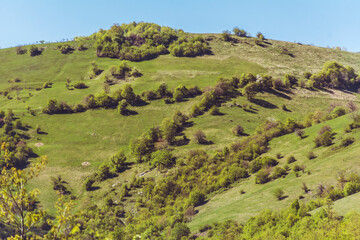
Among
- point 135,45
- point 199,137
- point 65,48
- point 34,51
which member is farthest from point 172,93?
point 34,51

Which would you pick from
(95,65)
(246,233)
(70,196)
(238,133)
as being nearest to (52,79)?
(95,65)

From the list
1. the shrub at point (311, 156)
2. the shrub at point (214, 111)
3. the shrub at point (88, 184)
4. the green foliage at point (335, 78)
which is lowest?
the shrub at point (88, 184)

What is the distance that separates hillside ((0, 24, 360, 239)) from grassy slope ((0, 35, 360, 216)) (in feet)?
1.57

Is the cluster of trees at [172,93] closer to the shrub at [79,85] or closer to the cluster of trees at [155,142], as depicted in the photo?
the cluster of trees at [155,142]

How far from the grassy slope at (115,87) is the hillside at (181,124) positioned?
48 cm

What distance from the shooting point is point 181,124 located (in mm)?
87250

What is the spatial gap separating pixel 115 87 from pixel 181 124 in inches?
2042

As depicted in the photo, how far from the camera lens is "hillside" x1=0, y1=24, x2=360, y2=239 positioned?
1812 inches

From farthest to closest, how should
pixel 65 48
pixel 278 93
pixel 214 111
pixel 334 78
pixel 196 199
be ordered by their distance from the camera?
pixel 65 48 → pixel 334 78 → pixel 278 93 → pixel 214 111 → pixel 196 199

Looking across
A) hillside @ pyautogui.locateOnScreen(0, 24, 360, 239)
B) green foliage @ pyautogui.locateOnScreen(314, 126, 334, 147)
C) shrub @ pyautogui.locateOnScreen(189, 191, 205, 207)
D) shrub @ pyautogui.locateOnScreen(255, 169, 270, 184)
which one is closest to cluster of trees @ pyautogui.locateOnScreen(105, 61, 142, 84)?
hillside @ pyautogui.locateOnScreen(0, 24, 360, 239)

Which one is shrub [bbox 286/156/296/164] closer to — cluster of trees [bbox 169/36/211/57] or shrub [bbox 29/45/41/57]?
cluster of trees [bbox 169/36/211/57]

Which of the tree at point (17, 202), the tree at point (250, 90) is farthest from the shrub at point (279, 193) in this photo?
the tree at point (250, 90)

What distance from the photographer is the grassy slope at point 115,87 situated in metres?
77.4

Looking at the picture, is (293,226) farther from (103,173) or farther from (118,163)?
(103,173)
